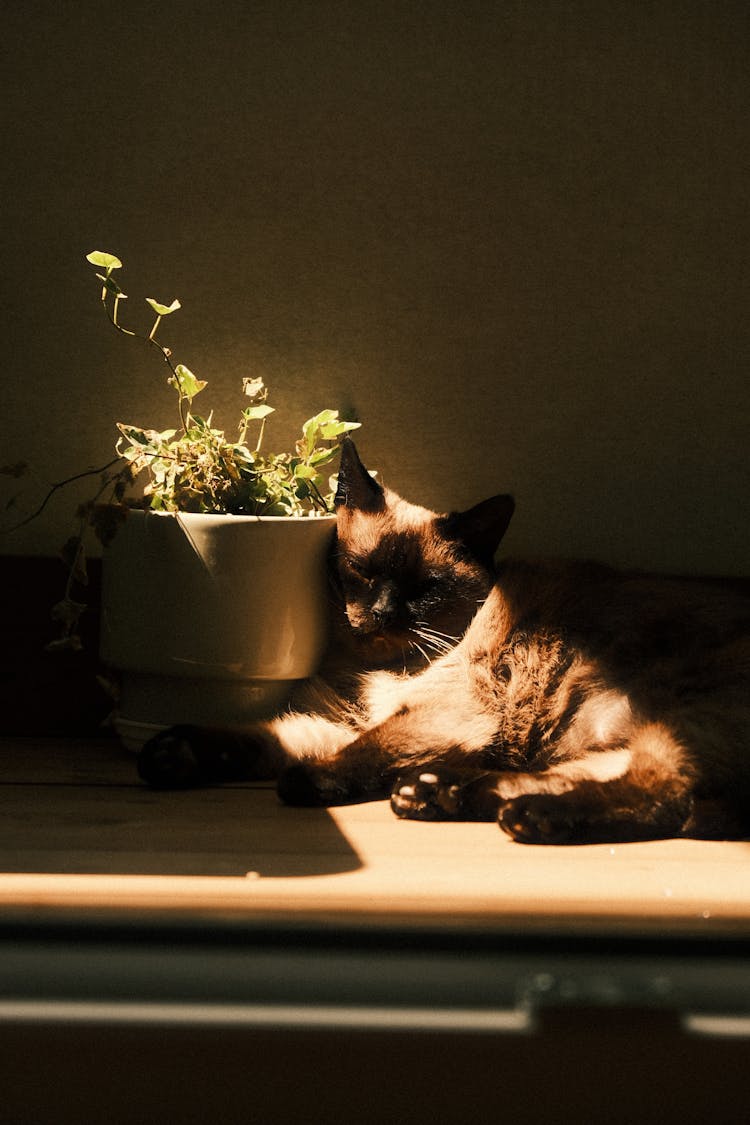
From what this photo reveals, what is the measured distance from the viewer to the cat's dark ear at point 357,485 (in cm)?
141

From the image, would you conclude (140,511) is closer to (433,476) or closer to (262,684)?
(262,684)

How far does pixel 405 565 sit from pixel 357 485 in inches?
4.7

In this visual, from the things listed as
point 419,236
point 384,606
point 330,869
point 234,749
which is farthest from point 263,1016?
point 419,236

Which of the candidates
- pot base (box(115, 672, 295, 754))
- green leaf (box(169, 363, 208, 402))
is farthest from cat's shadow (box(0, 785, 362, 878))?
green leaf (box(169, 363, 208, 402))

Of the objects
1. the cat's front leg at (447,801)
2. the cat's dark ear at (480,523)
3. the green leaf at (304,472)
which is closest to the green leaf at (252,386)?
the green leaf at (304,472)

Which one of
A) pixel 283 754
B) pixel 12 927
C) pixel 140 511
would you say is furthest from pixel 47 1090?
pixel 140 511

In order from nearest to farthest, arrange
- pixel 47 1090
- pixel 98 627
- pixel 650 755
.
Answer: pixel 47 1090 < pixel 650 755 < pixel 98 627

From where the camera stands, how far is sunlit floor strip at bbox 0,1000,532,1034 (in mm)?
825

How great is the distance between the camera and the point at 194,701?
1.35m

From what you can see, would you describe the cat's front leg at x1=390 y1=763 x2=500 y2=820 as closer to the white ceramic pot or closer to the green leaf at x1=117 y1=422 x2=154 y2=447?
the white ceramic pot

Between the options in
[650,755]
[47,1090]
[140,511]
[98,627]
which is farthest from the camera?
[98,627]

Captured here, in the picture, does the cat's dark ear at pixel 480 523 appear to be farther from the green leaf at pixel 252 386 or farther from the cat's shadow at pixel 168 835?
the cat's shadow at pixel 168 835

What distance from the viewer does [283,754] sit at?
1.35 m

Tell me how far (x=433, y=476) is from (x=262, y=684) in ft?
1.36
